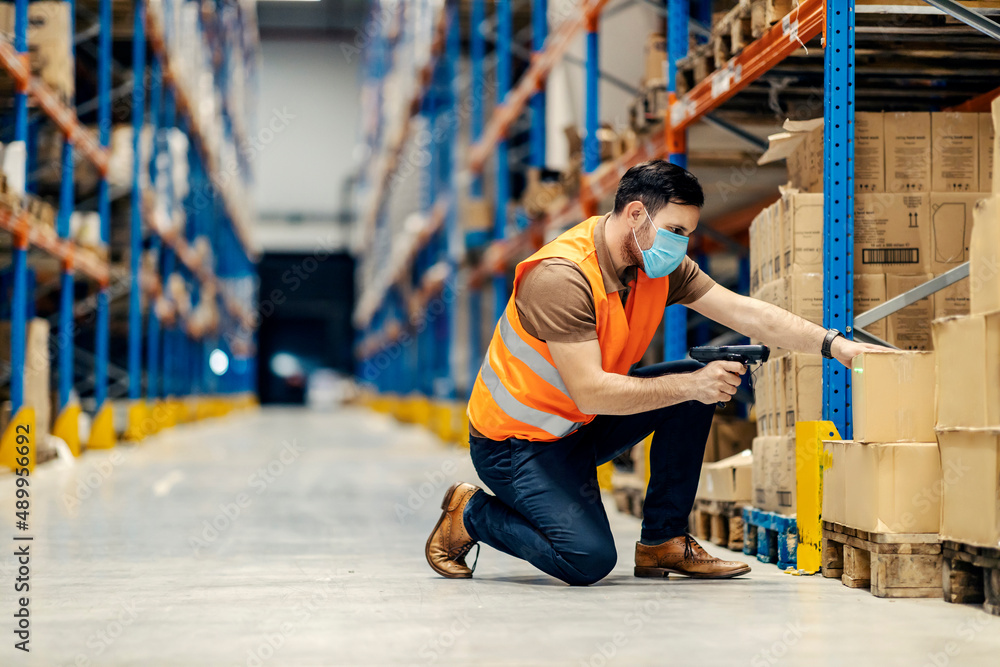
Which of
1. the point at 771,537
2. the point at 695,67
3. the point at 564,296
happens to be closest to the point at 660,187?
the point at 564,296

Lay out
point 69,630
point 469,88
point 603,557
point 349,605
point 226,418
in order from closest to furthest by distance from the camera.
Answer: point 69,630 → point 349,605 → point 603,557 → point 469,88 → point 226,418

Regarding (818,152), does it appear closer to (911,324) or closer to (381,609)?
(911,324)

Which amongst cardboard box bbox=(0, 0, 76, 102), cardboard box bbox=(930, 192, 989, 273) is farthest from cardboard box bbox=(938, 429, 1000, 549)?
cardboard box bbox=(0, 0, 76, 102)

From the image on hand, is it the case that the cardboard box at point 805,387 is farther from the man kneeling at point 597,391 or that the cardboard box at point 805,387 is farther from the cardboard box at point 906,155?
the cardboard box at point 906,155

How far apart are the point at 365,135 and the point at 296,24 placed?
612 centimetres

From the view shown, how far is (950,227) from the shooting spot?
13.5 feet

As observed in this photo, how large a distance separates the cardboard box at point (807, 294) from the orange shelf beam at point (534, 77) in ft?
12.1

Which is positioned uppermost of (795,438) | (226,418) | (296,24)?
(296,24)

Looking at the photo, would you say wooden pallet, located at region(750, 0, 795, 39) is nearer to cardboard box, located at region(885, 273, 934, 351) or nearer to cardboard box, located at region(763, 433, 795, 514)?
cardboard box, located at region(885, 273, 934, 351)

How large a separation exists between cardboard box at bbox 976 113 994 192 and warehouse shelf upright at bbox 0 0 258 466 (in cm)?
668

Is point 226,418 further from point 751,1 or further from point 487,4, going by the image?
point 751,1

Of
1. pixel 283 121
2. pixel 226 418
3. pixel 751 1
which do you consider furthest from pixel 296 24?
pixel 751 1

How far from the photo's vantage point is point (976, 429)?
3008mm

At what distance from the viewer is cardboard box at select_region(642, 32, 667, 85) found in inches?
254
